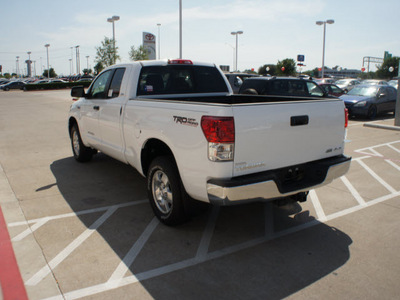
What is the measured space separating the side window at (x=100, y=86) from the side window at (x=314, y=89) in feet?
31.8

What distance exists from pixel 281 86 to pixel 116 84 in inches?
347

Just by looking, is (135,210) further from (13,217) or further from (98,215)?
(13,217)

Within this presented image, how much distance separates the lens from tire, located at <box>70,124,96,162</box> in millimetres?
7199

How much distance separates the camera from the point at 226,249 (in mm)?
3852

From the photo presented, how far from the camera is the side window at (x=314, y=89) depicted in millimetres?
13896

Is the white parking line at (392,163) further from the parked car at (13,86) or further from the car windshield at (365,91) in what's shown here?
the parked car at (13,86)

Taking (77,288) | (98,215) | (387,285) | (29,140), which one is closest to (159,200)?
(98,215)

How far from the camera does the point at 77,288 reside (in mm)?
3129

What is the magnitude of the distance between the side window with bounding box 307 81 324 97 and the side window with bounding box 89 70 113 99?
31.8 ft

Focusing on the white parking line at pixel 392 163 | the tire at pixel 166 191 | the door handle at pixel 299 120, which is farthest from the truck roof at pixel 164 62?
the white parking line at pixel 392 163

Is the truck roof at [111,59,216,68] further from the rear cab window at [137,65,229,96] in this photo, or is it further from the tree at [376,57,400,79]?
the tree at [376,57,400,79]

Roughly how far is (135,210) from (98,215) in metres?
0.49

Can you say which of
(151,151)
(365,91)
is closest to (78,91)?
(151,151)

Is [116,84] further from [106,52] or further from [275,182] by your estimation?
[106,52]
